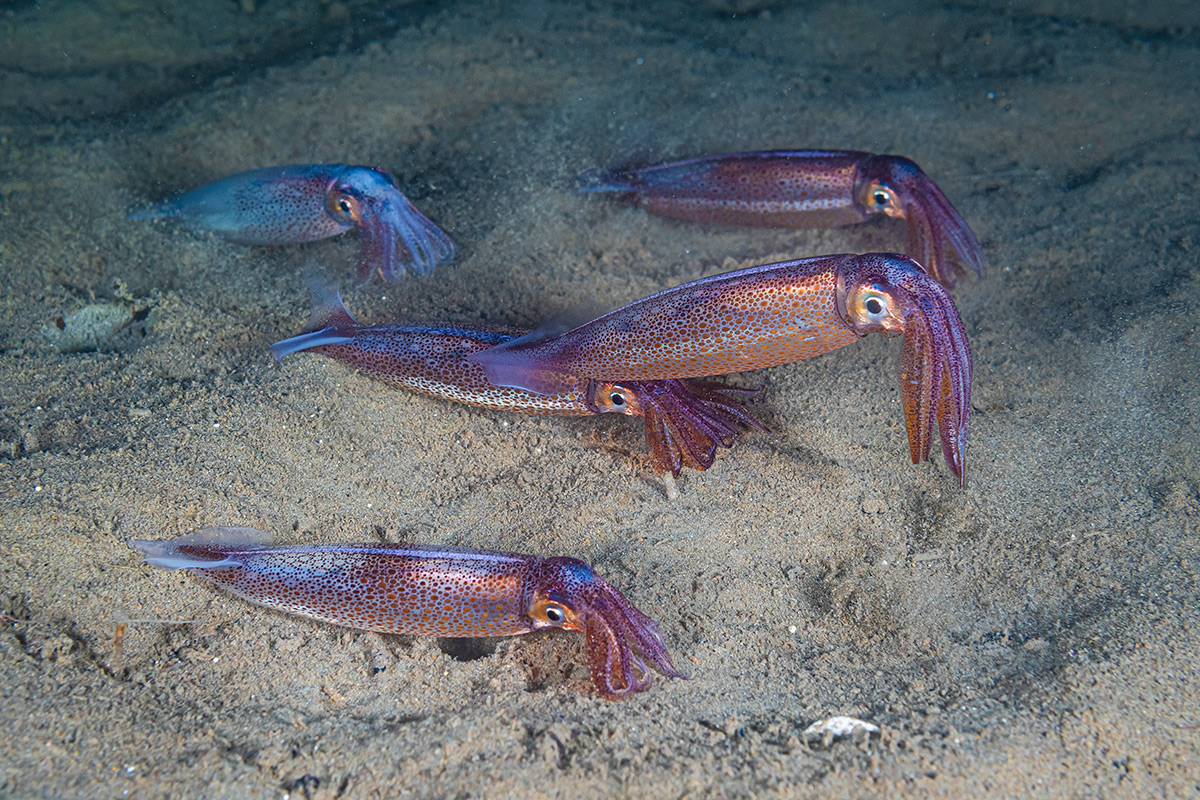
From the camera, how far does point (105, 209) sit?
436 cm

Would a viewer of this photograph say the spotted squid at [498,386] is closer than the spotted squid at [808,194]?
Yes

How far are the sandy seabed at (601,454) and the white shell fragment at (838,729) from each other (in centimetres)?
7

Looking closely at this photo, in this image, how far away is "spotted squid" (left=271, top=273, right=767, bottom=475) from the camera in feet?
10.4

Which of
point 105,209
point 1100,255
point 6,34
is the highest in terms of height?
point 6,34

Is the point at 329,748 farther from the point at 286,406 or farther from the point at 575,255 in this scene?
the point at 575,255

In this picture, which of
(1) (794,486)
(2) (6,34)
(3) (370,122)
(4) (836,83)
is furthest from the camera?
(2) (6,34)

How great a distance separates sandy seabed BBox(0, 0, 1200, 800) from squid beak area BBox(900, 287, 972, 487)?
21.2 inches

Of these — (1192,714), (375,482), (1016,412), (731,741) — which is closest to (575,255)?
(375,482)

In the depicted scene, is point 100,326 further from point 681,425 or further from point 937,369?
point 937,369

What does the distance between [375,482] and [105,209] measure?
281cm

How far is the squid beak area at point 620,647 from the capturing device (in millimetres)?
2434

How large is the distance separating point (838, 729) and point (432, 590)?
1.49m

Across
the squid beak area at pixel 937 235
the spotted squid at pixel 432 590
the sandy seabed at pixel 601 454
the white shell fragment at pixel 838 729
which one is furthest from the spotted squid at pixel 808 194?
the spotted squid at pixel 432 590

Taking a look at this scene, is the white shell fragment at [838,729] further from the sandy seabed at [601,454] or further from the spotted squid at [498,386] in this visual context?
the spotted squid at [498,386]
